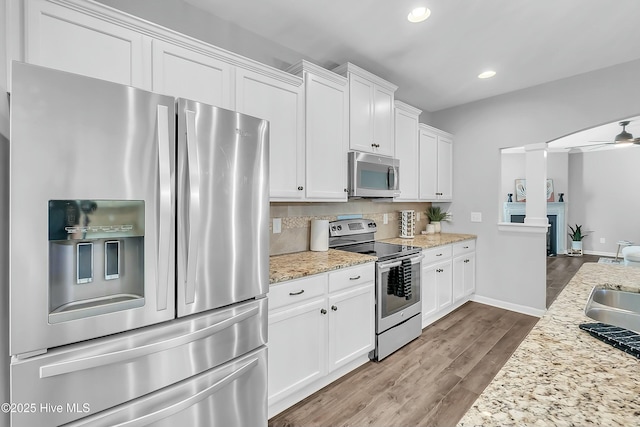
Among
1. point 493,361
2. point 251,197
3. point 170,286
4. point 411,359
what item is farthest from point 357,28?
point 493,361

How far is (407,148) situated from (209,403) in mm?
3080

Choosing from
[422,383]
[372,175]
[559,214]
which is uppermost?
[372,175]

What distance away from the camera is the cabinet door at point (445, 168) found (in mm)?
3980

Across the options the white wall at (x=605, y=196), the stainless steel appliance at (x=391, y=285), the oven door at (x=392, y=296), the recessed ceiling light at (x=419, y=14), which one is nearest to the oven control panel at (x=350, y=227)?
the stainless steel appliance at (x=391, y=285)

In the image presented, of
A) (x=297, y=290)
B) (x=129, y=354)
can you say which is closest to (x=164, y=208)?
(x=129, y=354)

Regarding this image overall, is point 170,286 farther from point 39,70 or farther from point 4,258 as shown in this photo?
point 39,70

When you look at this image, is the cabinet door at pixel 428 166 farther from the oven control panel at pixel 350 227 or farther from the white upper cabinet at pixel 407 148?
the oven control panel at pixel 350 227

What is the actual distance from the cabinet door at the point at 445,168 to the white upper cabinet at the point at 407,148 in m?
0.59

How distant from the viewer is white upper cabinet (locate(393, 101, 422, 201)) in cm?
328

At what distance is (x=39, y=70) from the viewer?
0.96 metres

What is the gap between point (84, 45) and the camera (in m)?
1.35

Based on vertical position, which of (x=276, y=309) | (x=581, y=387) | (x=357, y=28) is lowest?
(x=276, y=309)

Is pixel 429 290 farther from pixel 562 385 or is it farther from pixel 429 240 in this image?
pixel 562 385

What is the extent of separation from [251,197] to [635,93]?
391 centimetres
